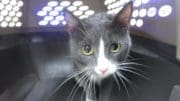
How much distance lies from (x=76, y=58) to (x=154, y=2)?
0.64 ft

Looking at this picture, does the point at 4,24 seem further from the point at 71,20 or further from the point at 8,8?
the point at 71,20

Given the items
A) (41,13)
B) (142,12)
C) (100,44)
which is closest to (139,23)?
(142,12)

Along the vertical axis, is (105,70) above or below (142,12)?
below

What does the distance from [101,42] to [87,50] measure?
0.11ft

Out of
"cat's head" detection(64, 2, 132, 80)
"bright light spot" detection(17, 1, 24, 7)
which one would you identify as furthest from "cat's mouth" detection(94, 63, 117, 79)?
"bright light spot" detection(17, 1, 24, 7)

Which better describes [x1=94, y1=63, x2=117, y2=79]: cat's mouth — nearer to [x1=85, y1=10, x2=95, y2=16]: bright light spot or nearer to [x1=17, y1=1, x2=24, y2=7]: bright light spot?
[x1=85, y1=10, x2=95, y2=16]: bright light spot

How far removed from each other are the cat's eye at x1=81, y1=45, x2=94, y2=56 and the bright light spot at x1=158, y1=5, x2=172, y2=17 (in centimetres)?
15

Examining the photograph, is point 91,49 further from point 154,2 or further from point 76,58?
point 154,2

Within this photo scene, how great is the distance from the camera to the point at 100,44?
59cm

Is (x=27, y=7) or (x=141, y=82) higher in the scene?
(x=27, y=7)

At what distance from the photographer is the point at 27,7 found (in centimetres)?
73

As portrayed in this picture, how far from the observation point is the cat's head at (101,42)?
594mm

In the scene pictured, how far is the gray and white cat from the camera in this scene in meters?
0.59

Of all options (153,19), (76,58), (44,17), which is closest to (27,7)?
(44,17)
